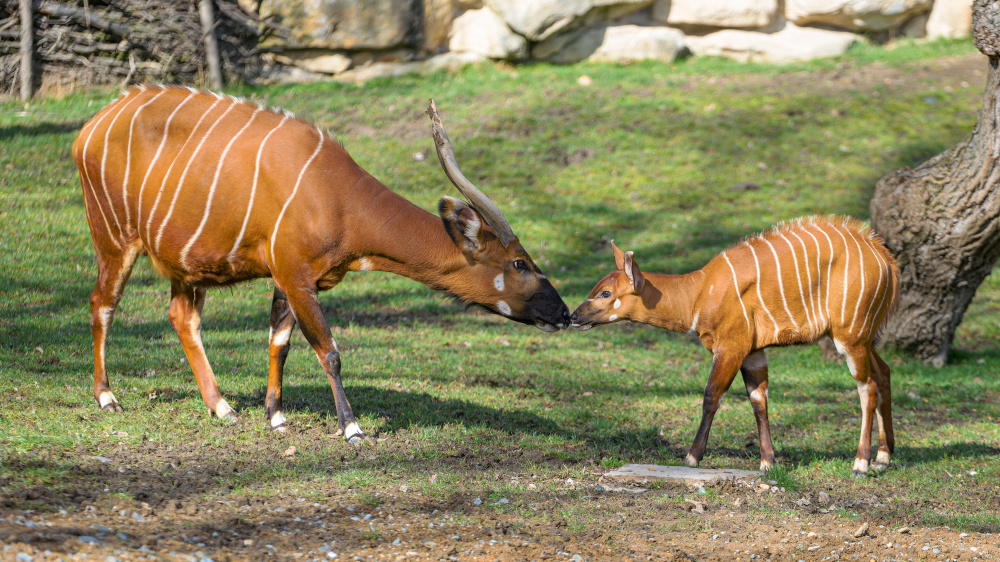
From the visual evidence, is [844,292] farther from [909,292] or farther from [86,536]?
[86,536]

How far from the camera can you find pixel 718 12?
739 inches

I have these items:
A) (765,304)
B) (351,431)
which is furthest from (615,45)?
(351,431)

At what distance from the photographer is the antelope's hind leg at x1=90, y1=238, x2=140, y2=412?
6.55 m

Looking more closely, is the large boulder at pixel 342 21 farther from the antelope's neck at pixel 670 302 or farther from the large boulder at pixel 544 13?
the antelope's neck at pixel 670 302

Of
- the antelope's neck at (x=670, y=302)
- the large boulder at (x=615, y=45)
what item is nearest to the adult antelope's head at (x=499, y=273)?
the antelope's neck at (x=670, y=302)

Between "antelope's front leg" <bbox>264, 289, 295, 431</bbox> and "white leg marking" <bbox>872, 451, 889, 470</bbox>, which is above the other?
"antelope's front leg" <bbox>264, 289, 295, 431</bbox>

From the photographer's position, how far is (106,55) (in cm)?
1566

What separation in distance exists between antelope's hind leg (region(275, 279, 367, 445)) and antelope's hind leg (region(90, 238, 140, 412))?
1.32 metres

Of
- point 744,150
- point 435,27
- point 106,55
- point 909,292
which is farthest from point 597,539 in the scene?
point 435,27

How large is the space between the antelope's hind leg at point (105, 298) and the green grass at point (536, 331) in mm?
180

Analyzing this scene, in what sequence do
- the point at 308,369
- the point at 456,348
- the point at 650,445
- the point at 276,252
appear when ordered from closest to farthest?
1. the point at 276,252
2. the point at 650,445
3. the point at 308,369
4. the point at 456,348

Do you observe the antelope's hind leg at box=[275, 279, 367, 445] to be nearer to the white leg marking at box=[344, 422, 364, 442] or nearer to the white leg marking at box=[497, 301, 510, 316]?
the white leg marking at box=[344, 422, 364, 442]

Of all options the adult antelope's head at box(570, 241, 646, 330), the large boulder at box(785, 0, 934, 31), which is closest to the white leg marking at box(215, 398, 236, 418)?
the adult antelope's head at box(570, 241, 646, 330)

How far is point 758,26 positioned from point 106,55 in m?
13.0
